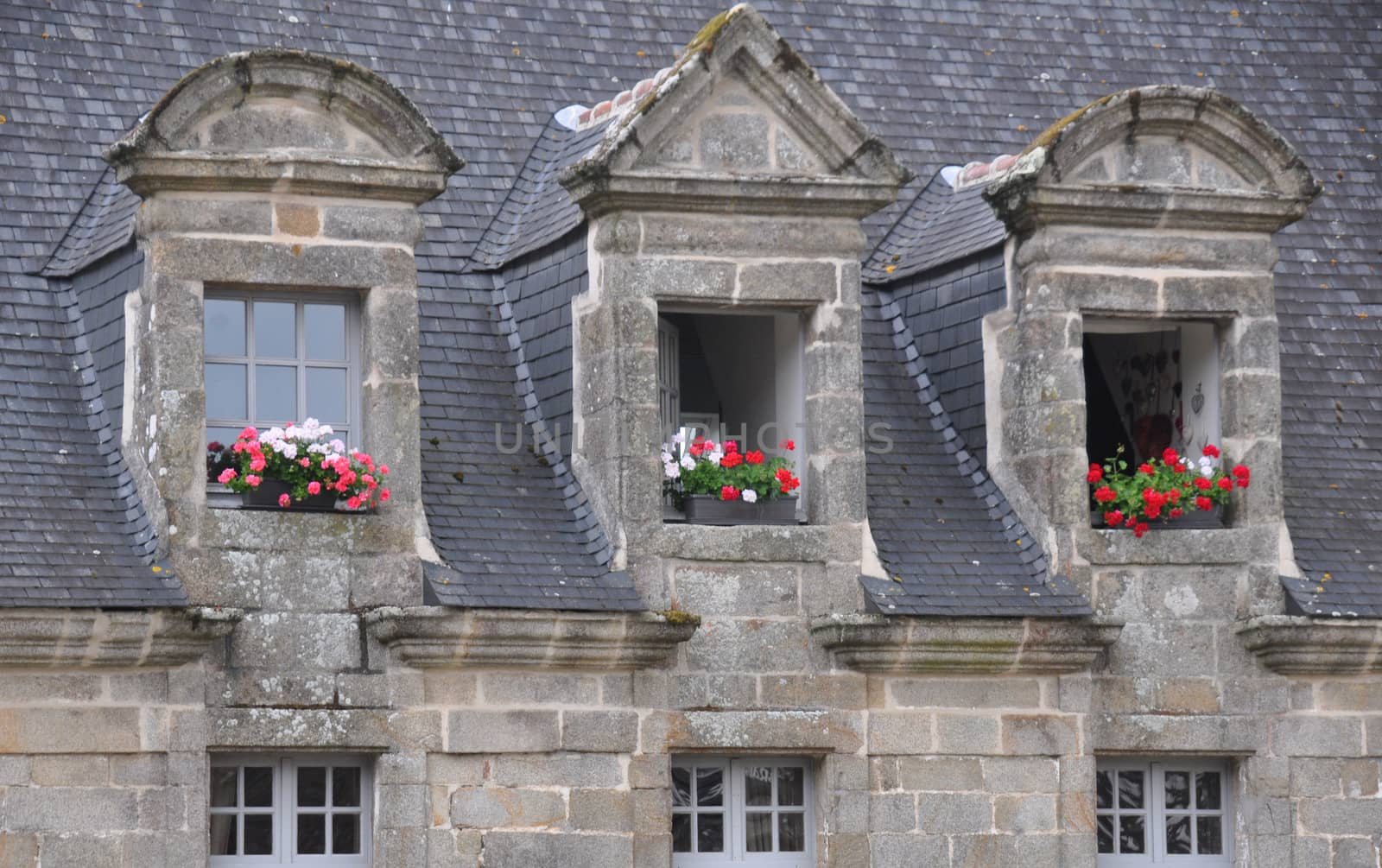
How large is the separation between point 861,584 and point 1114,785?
5.85 ft

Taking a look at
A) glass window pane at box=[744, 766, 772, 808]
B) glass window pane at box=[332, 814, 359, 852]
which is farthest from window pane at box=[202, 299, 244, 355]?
glass window pane at box=[744, 766, 772, 808]

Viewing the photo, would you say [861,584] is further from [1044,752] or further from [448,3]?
[448,3]

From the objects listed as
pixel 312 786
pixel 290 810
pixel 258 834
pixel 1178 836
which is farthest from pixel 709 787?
pixel 1178 836

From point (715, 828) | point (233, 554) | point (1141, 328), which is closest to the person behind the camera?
point (233, 554)

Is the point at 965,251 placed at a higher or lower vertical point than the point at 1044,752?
higher

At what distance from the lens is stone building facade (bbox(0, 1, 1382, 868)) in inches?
526

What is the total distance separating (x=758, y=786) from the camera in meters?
14.3

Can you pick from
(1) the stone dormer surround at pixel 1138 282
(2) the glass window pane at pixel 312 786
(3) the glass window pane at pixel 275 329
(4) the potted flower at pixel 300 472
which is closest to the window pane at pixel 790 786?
(1) the stone dormer surround at pixel 1138 282

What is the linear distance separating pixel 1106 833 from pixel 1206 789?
1.87 ft

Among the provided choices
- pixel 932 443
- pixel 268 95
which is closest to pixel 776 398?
pixel 932 443

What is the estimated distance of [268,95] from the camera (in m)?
13.7

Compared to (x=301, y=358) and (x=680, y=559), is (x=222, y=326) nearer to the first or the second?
(x=301, y=358)

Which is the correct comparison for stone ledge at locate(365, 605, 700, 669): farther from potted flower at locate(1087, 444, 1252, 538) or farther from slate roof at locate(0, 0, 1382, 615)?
potted flower at locate(1087, 444, 1252, 538)

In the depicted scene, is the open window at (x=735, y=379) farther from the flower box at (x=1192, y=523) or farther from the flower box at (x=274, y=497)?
the flower box at (x=274, y=497)
